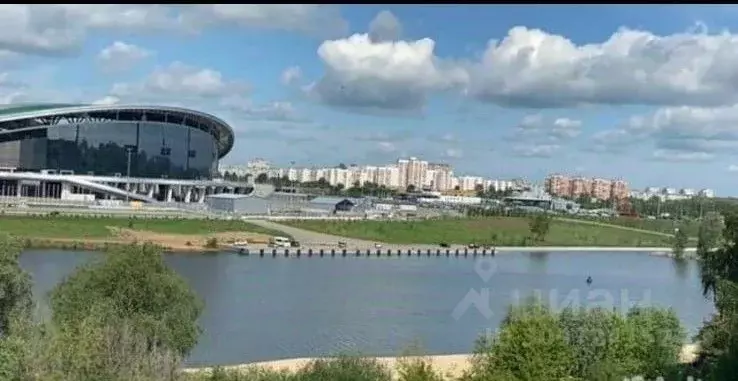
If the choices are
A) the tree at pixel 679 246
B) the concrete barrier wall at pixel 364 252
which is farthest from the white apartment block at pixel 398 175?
the concrete barrier wall at pixel 364 252

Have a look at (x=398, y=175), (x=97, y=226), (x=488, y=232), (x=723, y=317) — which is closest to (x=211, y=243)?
(x=97, y=226)

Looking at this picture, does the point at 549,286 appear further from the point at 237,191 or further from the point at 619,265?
the point at 237,191

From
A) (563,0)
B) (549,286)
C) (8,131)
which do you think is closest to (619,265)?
(549,286)

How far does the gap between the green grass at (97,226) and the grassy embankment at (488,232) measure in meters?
2.31

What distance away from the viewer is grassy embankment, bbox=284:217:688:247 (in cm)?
1962

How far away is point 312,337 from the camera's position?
7371 millimetres

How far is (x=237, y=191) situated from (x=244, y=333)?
18616 millimetres

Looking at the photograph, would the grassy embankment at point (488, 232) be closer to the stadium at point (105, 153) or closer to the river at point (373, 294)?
the river at point (373, 294)

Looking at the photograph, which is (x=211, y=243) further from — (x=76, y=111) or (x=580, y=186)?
(x=580, y=186)

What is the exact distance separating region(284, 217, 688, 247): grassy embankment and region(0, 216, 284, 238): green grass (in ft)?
7.57

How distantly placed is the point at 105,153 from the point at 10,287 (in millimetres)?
17985

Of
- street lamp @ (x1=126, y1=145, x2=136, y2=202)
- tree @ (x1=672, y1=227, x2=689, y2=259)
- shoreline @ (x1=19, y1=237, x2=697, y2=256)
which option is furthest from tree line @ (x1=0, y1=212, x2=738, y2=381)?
street lamp @ (x1=126, y1=145, x2=136, y2=202)

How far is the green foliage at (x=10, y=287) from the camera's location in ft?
14.8

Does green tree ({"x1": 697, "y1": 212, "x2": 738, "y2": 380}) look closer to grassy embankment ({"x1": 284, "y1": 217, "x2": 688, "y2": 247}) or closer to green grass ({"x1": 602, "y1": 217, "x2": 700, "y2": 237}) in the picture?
grassy embankment ({"x1": 284, "y1": 217, "x2": 688, "y2": 247})
